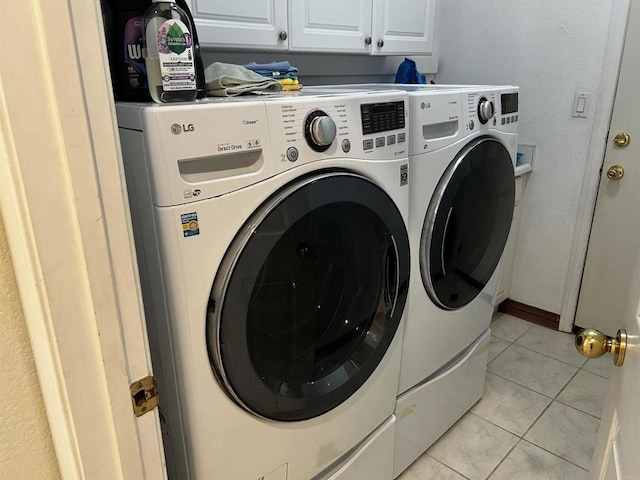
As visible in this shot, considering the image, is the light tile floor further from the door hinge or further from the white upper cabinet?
the white upper cabinet

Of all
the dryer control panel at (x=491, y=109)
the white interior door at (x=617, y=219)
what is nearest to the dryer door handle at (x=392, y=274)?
the dryer control panel at (x=491, y=109)

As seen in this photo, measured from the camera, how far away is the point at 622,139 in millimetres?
2107

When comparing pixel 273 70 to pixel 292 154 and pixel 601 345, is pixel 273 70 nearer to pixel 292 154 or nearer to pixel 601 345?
pixel 292 154

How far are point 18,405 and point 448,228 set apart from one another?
1.13 m

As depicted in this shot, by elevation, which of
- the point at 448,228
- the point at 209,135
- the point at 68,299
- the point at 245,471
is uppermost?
the point at 209,135

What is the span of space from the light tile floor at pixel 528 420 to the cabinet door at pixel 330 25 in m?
1.47

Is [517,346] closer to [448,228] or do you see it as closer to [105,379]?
[448,228]

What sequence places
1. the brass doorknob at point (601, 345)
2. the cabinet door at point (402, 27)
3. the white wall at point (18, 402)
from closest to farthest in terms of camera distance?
the white wall at point (18, 402) → the brass doorknob at point (601, 345) → the cabinet door at point (402, 27)

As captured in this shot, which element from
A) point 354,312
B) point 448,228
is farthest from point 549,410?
point 354,312

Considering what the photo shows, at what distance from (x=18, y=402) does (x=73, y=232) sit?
281mm

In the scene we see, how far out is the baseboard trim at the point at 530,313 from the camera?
2486 millimetres

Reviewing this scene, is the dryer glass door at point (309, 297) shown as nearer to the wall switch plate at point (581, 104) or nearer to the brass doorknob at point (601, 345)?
the brass doorknob at point (601, 345)

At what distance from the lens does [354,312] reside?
1.22 m

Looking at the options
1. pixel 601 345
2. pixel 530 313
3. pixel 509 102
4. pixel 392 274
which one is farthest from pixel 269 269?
pixel 530 313
